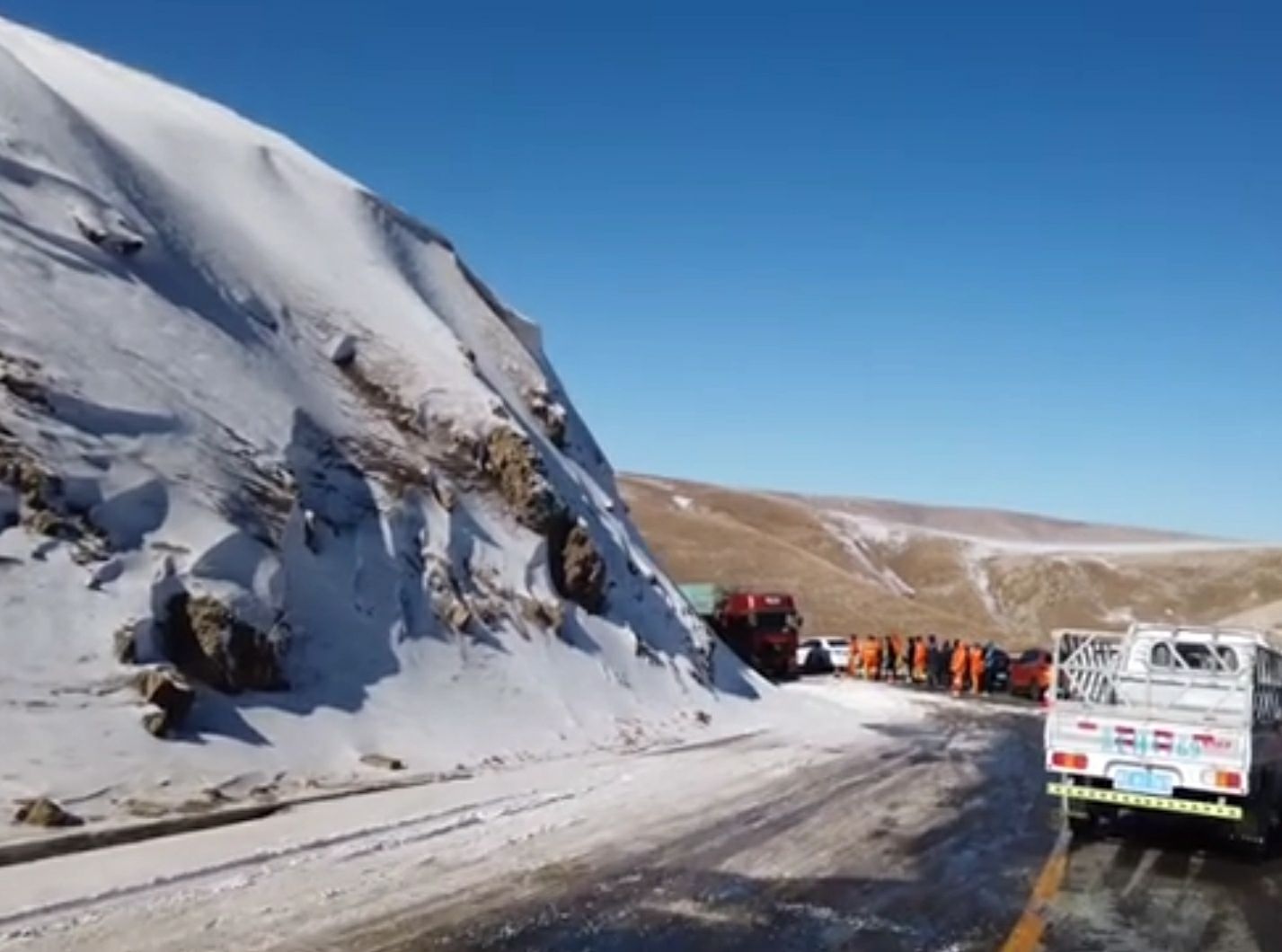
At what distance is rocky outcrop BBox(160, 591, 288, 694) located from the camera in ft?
46.1

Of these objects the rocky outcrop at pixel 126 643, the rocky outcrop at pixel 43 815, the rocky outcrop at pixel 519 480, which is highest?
the rocky outcrop at pixel 519 480

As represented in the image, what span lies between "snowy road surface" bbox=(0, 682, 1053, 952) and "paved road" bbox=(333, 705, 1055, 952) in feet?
0.08

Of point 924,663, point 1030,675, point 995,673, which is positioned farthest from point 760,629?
point 924,663

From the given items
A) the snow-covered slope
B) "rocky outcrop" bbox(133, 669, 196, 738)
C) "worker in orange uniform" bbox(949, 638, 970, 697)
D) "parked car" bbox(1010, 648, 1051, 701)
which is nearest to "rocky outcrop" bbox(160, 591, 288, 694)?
the snow-covered slope

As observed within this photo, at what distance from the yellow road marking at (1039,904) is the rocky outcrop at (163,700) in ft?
26.9

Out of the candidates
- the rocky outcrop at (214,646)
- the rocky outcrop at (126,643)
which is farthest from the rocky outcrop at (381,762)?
the rocky outcrop at (126,643)

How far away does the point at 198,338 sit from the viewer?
1919 cm

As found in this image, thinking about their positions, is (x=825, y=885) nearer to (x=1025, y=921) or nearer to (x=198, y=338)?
(x=1025, y=921)

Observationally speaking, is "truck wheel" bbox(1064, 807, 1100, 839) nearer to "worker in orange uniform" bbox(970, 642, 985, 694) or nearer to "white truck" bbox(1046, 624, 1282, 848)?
"white truck" bbox(1046, 624, 1282, 848)

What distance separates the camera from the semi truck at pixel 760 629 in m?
37.8

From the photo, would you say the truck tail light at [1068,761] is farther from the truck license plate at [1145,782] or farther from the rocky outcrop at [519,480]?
the rocky outcrop at [519,480]

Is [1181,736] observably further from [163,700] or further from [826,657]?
[826,657]

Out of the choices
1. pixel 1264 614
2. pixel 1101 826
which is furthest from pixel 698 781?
pixel 1264 614

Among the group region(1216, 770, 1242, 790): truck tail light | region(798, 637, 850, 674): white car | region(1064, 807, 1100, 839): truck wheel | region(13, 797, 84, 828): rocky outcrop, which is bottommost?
region(798, 637, 850, 674): white car
